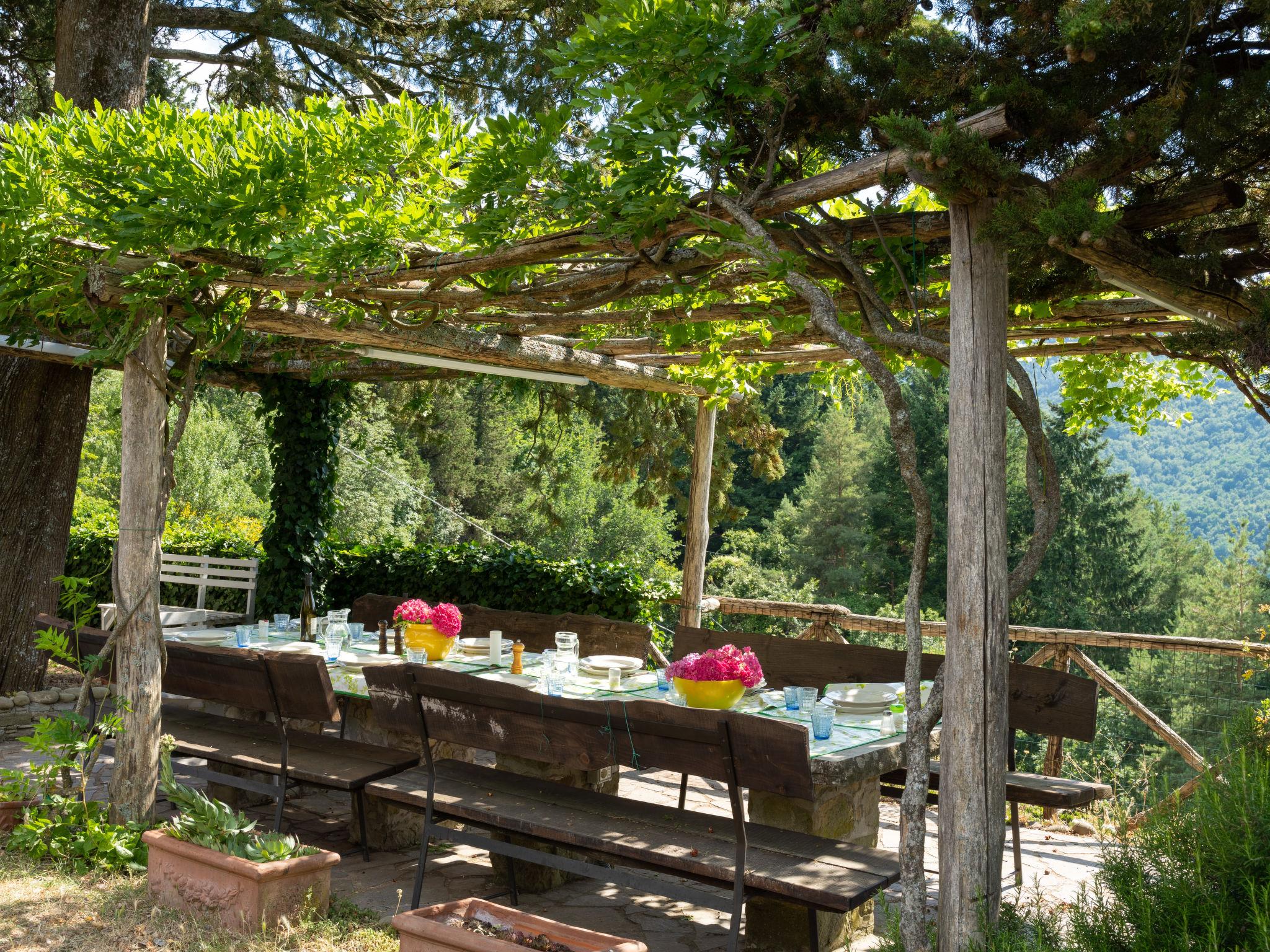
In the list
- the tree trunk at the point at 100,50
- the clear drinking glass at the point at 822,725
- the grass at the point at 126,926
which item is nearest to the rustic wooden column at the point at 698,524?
the clear drinking glass at the point at 822,725

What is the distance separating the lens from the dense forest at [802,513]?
65.2 ft

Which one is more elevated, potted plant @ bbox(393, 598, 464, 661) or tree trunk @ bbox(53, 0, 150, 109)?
tree trunk @ bbox(53, 0, 150, 109)

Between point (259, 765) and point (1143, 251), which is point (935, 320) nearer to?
point (1143, 251)

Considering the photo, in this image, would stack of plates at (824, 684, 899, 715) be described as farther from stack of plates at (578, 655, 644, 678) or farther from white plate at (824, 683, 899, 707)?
stack of plates at (578, 655, 644, 678)

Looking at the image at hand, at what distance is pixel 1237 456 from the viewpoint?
43.4 m

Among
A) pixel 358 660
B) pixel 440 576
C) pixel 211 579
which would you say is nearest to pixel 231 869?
pixel 358 660

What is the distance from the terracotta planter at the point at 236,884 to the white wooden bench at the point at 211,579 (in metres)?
4.83

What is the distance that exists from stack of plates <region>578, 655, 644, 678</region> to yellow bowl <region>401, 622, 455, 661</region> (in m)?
0.67

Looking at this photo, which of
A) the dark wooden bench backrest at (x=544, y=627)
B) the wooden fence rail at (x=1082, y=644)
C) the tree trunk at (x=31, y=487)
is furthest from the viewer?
the tree trunk at (x=31, y=487)

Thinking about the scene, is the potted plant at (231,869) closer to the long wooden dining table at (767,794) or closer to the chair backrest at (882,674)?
the long wooden dining table at (767,794)

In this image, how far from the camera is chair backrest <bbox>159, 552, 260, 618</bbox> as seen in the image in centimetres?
880

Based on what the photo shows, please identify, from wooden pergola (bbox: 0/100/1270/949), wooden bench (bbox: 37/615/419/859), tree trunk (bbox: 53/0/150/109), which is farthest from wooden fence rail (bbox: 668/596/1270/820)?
tree trunk (bbox: 53/0/150/109)

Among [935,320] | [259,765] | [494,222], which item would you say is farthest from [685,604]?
[494,222]

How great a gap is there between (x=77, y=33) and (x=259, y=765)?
497 centimetres
